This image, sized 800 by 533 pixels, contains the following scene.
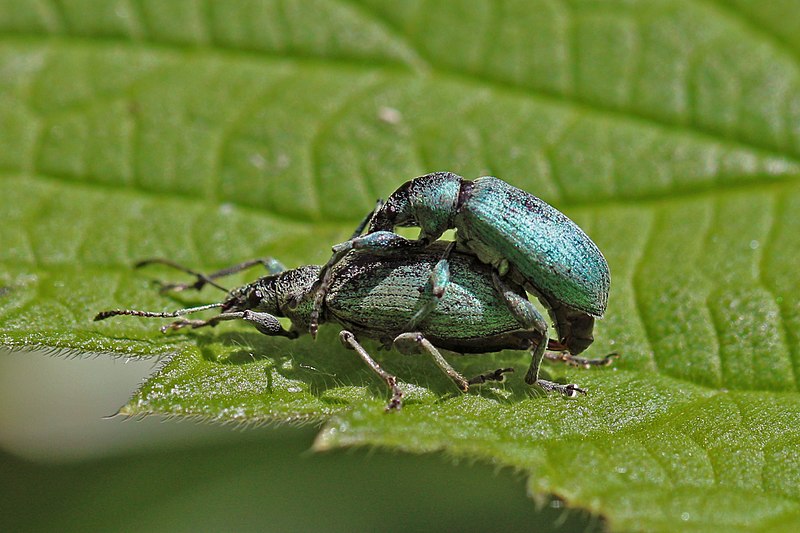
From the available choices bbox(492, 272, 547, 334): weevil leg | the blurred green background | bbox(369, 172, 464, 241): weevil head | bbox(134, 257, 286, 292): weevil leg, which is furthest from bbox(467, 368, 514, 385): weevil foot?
the blurred green background

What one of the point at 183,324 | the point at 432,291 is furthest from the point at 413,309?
the point at 183,324

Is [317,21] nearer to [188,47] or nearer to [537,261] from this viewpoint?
[188,47]

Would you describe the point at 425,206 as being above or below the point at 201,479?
above

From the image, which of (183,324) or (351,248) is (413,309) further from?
(183,324)

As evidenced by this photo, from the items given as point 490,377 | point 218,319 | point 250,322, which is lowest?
point 490,377

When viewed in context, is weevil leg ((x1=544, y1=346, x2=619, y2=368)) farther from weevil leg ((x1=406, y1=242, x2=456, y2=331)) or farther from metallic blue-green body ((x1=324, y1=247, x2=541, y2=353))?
weevil leg ((x1=406, y1=242, x2=456, y2=331))

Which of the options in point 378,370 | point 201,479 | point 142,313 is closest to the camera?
point 378,370

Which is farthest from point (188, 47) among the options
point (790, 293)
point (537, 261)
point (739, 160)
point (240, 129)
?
point (790, 293)
